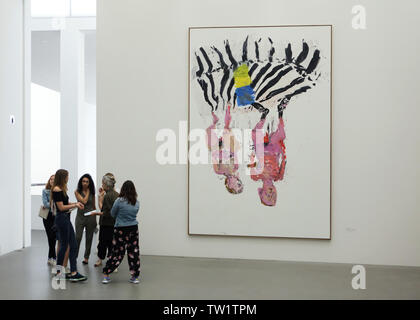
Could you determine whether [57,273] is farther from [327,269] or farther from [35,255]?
[327,269]

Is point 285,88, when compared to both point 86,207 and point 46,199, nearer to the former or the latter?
point 86,207

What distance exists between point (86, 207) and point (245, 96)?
326cm

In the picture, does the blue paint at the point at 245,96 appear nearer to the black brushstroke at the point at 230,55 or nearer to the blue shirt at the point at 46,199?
the black brushstroke at the point at 230,55

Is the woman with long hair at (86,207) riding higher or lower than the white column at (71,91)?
lower

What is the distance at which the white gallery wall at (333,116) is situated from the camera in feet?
24.2

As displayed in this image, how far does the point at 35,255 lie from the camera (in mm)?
8055

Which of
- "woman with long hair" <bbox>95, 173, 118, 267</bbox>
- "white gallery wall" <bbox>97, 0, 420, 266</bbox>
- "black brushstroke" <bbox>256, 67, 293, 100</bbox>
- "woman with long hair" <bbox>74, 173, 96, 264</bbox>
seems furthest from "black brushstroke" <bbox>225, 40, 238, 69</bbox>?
"woman with long hair" <bbox>74, 173, 96, 264</bbox>

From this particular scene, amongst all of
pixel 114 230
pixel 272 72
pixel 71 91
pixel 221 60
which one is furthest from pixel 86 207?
pixel 71 91

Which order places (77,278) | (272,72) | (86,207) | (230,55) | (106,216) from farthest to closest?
(230,55) → (272,72) → (86,207) → (106,216) → (77,278)

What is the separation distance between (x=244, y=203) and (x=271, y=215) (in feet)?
1.66

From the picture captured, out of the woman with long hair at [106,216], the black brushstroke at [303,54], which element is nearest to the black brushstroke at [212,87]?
the black brushstroke at [303,54]

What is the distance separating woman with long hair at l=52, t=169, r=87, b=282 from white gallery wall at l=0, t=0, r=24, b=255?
2.55m

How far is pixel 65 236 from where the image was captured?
6090 millimetres
